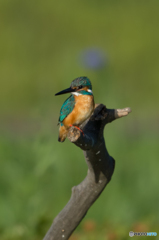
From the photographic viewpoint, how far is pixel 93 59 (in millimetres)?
5332

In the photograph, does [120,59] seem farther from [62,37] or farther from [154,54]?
[62,37]

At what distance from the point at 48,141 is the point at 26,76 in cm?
438

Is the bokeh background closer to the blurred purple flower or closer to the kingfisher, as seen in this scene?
the blurred purple flower

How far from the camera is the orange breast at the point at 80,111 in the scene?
279 centimetres

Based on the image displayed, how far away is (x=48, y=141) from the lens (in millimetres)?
3611

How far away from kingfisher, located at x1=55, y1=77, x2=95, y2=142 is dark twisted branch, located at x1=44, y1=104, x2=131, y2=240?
0.12 ft

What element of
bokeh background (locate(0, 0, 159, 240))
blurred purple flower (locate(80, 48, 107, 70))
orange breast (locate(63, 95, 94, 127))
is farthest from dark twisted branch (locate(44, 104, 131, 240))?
blurred purple flower (locate(80, 48, 107, 70))

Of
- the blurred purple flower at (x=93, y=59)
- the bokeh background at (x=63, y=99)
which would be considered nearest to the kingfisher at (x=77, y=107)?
the bokeh background at (x=63, y=99)

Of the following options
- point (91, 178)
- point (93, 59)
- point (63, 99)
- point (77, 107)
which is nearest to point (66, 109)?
point (77, 107)

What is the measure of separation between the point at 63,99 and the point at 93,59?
4.21 feet

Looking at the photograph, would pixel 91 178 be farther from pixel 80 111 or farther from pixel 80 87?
pixel 80 87

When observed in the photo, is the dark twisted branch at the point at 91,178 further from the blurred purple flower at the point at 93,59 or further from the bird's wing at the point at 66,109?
the blurred purple flower at the point at 93,59

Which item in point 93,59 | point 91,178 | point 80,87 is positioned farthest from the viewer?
point 93,59

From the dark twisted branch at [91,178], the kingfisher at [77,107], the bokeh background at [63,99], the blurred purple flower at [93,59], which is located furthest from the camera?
the blurred purple flower at [93,59]
